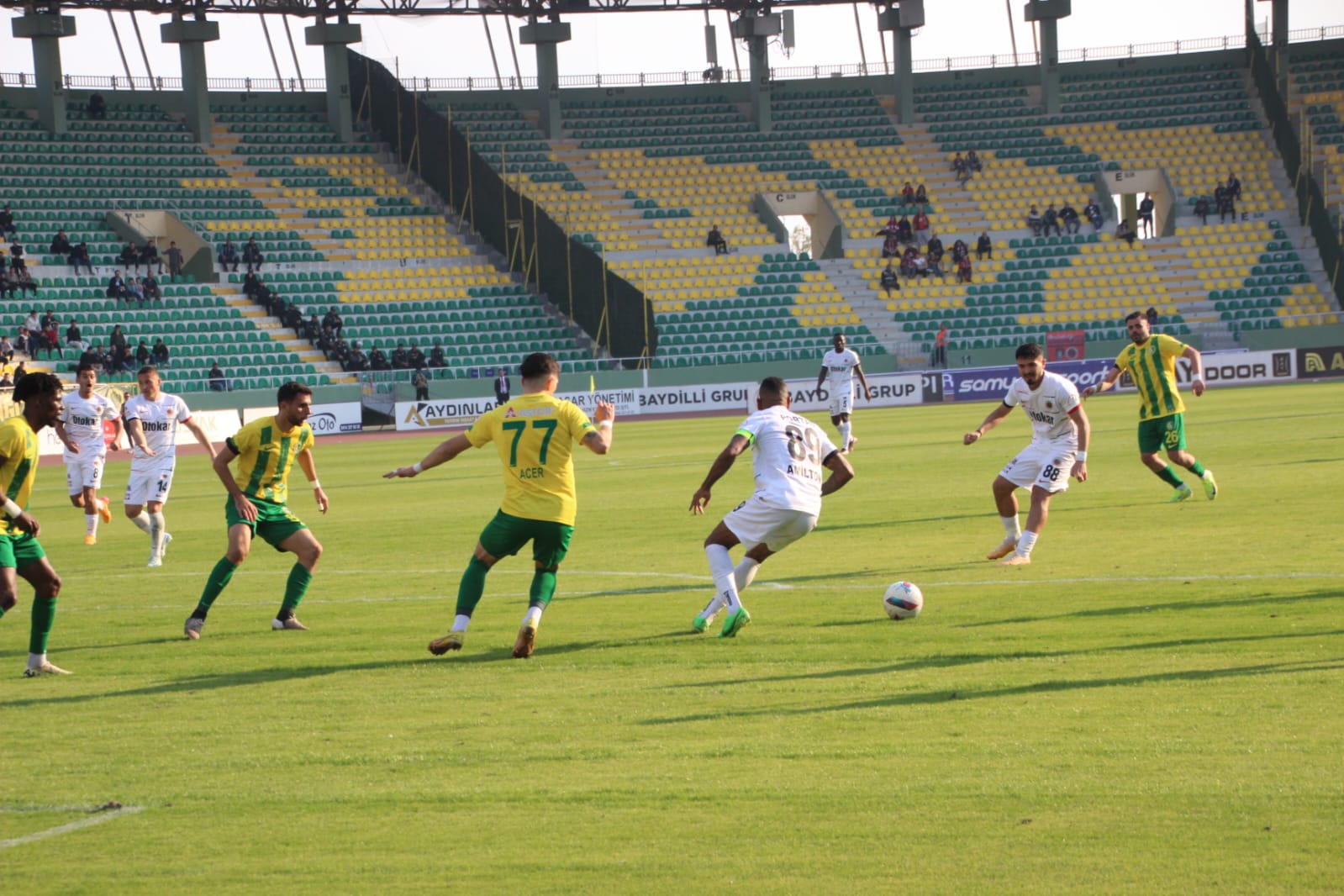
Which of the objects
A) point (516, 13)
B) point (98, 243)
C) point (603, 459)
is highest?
point (516, 13)

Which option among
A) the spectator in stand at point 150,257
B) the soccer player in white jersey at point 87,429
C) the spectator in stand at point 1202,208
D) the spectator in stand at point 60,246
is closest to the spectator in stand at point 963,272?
the spectator in stand at point 1202,208

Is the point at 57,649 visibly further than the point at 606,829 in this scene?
Yes

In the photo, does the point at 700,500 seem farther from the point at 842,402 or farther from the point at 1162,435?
the point at 842,402

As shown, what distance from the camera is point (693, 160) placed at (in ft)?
200

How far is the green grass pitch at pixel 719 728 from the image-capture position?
6043 mm

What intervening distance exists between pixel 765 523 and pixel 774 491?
0.77 ft

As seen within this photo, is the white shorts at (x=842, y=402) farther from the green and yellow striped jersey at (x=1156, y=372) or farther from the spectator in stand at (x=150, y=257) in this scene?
the spectator in stand at (x=150, y=257)

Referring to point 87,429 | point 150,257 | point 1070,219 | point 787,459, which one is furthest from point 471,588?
point 1070,219

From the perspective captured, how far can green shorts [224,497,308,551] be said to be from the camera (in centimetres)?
1229

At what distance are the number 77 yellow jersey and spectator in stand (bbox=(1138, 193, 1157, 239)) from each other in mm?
52848

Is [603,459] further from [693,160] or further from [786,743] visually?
[693,160]

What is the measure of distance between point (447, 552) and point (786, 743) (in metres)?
9.86

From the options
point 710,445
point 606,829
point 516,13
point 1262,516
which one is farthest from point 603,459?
point 516,13

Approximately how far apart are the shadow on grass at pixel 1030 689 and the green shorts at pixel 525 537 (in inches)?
89.6
